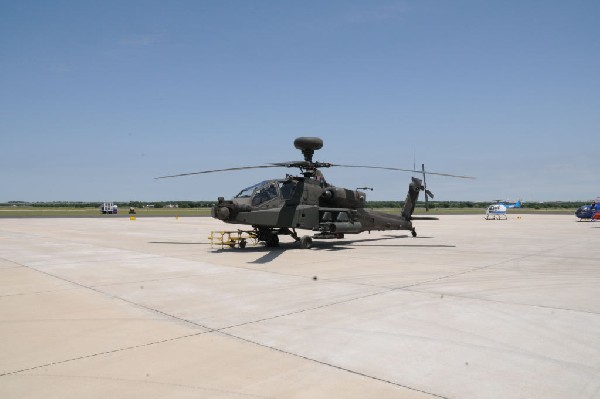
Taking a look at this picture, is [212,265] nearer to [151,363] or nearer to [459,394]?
[151,363]

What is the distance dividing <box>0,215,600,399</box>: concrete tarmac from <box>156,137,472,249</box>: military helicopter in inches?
155

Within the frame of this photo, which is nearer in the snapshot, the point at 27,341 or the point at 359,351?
the point at 359,351

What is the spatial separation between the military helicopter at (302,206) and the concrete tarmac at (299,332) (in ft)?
12.9

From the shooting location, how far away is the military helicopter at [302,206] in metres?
16.1

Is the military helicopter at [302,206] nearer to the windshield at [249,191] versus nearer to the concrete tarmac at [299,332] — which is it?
the windshield at [249,191]

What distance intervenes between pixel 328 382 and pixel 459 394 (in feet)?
4.09

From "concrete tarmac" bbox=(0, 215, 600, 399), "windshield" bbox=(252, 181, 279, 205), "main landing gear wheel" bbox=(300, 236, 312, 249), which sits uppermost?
"windshield" bbox=(252, 181, 279, 205)

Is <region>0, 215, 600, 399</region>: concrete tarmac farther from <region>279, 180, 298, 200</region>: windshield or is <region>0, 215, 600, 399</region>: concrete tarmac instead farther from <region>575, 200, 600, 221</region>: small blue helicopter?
<region>575, 200, 600, 221</region>: small blue helicopter

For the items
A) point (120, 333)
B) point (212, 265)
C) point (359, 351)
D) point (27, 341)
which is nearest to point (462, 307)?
point (359, 351)

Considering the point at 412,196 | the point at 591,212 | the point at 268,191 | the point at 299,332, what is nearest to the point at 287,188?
the point at 268,191

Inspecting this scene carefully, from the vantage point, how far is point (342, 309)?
7.59 m

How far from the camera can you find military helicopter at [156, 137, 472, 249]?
52.8 feet

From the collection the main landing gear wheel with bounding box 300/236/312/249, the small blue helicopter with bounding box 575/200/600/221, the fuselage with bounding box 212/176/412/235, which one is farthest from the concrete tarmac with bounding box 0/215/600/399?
the small blue helicopter with bounding box 575/200/600/221

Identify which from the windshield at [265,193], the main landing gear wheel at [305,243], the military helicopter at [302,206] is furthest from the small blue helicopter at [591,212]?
the windshield at [265,193]
